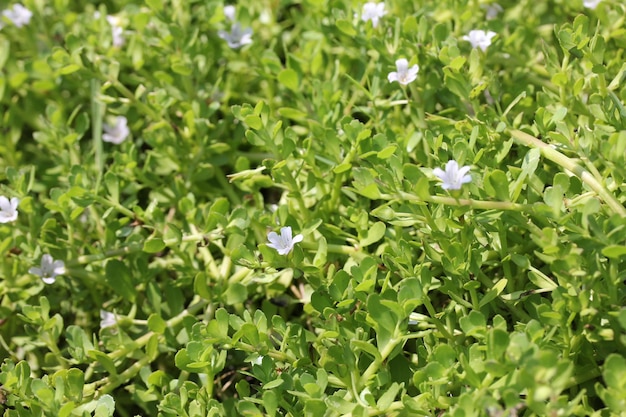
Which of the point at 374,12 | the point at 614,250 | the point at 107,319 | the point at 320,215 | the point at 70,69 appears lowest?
the point at 107,319

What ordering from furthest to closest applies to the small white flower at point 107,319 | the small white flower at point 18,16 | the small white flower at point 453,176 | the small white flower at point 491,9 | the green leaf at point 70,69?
1. the small white flower at point 18,16
2. the small white flower at point 491,9
3. the green leaf at point 70,69
4. the small white flower at point 107,319
5. the small white flower at point 453,176

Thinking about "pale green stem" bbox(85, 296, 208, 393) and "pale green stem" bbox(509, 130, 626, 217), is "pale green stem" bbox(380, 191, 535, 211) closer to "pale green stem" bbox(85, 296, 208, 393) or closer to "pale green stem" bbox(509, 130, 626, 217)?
"pale green stem" bbox(509, 130, 626, 217)

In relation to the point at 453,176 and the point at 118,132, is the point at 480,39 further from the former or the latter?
the point at 118,132

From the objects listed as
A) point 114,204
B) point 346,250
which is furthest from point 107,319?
point 346,250

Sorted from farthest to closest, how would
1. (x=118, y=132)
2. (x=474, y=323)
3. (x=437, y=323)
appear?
(x=118, y=132), (x=437, y=323), (x=474, y=323)

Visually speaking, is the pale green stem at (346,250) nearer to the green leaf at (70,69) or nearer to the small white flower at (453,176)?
the small white flower at (453,176)

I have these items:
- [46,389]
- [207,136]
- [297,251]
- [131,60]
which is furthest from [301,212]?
[131,60]

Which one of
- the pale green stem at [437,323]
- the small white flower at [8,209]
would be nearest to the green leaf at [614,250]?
the pale green stem at [437,323]
